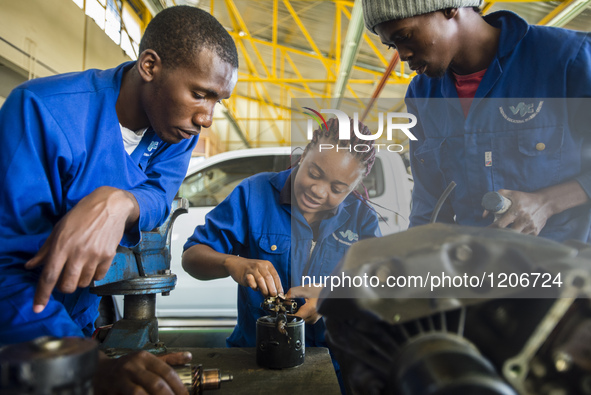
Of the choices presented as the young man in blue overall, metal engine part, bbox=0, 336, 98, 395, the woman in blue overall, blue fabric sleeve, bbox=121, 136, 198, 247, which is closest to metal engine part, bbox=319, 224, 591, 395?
metal engine part, bbox=0, 336, 98, 395

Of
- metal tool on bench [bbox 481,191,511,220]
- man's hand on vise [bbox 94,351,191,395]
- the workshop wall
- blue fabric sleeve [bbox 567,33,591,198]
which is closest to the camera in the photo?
man's hand on vise [bbox 94,351,191,395]

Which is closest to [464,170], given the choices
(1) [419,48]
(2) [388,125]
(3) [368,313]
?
(2) [388,125]

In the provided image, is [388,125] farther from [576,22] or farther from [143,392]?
[576,22]

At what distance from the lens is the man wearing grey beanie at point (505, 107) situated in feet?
3.30

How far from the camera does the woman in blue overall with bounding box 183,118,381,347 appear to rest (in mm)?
1368

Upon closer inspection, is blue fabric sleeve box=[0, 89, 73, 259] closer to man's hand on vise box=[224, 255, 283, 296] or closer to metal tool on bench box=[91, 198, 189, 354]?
metal tool on bench box=[91, 198, 189, 354]

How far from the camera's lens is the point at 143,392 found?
585 mm

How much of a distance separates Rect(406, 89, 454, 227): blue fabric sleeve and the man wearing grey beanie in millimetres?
11

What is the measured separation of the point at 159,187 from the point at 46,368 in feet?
2.96

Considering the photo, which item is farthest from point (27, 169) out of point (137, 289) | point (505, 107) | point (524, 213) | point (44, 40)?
point (44, 40)

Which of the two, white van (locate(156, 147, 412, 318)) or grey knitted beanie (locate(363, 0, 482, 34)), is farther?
white van (locate(156, 147, 412, 318))

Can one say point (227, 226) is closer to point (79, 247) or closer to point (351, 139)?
point (351, 139)

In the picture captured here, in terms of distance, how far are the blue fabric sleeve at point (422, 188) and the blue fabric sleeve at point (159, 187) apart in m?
0.76

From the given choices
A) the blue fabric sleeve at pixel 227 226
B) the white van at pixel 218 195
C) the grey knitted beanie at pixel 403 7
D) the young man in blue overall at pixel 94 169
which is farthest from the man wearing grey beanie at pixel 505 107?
the white van at pixel 218 195
